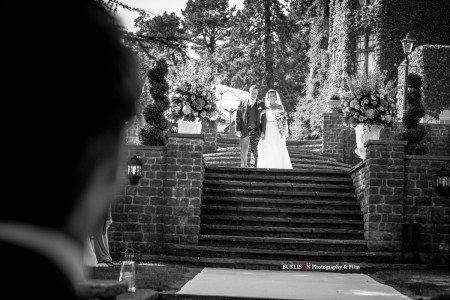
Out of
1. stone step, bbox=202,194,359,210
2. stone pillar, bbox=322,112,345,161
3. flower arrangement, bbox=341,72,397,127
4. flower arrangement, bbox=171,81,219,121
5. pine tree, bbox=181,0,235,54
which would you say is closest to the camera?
stone step, bbox=202,194,359,210

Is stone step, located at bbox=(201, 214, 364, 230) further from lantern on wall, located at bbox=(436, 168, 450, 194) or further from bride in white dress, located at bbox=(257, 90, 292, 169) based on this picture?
bride in white dress, located at bbox=(257, 90, 292, 169)

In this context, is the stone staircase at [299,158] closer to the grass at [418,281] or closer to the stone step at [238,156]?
the stone step at [238,156]

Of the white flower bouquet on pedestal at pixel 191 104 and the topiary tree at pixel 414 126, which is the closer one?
the topiary tree at pixel 414 126

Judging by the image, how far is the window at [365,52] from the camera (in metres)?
32.4

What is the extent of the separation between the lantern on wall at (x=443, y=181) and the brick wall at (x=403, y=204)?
0.13 meters

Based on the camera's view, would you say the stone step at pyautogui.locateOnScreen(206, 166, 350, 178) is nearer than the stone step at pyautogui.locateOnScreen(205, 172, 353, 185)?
No

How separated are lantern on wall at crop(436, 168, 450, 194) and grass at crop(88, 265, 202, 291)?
507 centimetres

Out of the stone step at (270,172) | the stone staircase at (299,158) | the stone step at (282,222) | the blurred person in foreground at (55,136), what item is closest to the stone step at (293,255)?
the stone step at (282,222)

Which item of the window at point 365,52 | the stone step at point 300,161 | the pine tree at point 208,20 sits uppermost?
the pine tree at point 208,20

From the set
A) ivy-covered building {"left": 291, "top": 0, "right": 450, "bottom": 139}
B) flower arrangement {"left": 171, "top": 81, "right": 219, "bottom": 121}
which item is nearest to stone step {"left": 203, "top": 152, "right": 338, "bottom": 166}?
flower arrangement {"left": 171, "top": 81, "right": 219, "bottom": 121}

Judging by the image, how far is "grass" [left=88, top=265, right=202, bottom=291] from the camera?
902 centimetres

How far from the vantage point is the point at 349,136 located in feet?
74.0

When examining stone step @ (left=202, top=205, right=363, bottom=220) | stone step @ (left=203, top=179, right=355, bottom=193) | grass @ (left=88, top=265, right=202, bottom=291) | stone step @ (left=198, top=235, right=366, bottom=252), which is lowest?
grass @ (left=88, top=265, right=202, bottom=291)

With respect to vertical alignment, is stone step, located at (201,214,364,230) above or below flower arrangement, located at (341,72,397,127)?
below
